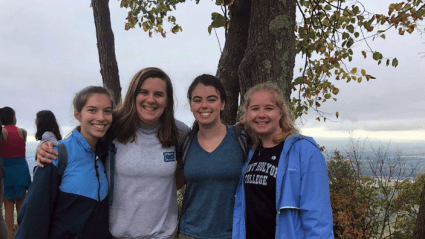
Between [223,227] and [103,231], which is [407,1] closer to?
[223,227]

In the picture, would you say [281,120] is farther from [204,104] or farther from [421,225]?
[421,225]

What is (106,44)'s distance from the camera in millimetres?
5660

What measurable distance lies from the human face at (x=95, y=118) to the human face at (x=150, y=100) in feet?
0.84

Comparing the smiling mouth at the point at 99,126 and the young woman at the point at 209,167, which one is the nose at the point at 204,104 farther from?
the smiling mouth at the point at 99,126

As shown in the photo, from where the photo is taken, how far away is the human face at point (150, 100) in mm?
2492

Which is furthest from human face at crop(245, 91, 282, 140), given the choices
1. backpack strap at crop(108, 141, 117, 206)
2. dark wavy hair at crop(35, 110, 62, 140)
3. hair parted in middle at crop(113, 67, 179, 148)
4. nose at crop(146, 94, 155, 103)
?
dark wavy hair at crop(35, 110, 62, 140)

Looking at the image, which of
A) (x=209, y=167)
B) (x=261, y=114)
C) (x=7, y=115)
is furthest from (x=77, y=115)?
(x=7, y=115)

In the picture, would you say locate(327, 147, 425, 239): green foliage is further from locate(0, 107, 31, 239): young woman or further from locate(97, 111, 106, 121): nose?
locate(0, 107, 31, 239): young woman

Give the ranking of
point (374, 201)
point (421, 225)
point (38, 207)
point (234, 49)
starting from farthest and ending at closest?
point (374, 201)
point (234, 49)
point (421, 225)
point (38, 207)

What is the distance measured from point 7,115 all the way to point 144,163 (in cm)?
525

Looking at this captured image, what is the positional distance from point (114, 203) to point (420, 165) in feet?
24.2

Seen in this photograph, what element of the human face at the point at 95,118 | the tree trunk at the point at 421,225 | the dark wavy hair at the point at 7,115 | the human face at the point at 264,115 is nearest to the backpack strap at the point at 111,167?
the human face at the point at 95,118

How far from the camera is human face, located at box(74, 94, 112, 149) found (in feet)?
7.52

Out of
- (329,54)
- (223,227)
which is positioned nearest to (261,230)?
(223,227)
